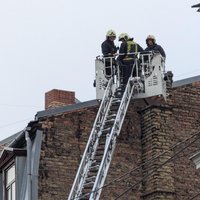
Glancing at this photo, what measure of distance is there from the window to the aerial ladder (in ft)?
9.47

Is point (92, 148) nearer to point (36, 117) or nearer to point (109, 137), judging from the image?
point (109, 137)

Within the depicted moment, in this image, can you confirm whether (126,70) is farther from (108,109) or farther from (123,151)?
(123,151)

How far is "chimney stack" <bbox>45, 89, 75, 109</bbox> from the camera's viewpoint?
1997 cm

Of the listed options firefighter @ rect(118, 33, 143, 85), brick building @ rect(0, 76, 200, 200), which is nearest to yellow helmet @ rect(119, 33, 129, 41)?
firefighter @ rect(118, 33, 143, 85)

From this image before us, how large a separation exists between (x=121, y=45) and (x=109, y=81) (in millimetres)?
875

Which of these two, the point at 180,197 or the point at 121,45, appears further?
the point at 180,197

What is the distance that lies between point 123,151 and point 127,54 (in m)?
2.70

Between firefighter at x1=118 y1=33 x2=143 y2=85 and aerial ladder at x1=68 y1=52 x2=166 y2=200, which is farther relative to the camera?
firefighter at x1=118 y1=33 x2=143 y2=85

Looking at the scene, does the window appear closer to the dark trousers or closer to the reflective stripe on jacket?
the dark trousers

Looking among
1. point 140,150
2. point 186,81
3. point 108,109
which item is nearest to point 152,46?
point 108,109

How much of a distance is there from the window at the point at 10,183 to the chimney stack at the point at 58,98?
228 centimetres

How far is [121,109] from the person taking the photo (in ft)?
53.2

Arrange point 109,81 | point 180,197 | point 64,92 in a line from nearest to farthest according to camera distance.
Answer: point 109,81, point 180,197, point 64,92

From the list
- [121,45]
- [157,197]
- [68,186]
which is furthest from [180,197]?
[121,45]
